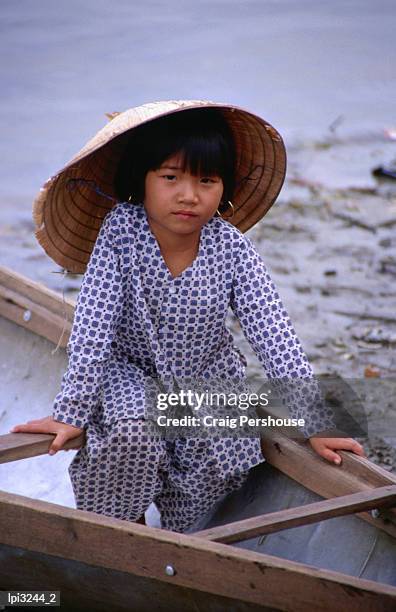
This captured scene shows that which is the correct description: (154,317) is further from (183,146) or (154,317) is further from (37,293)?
(37,293)

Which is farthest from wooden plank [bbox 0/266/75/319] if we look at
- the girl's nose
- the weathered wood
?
the girl's nose

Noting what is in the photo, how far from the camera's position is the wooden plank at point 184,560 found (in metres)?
1.86

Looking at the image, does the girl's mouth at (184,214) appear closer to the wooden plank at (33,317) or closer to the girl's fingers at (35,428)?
the girl's fingers at (35,428)

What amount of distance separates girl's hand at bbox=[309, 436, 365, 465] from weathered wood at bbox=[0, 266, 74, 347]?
0.94 metres

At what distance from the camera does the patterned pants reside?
2.42 meters

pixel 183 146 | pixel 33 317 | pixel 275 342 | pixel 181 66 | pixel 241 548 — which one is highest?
pixel 183 146

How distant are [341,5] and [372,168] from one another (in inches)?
220

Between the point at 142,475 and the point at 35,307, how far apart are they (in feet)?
3.07

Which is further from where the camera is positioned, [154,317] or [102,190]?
[102,190]

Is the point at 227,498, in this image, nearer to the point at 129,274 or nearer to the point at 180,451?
the point at 180,451

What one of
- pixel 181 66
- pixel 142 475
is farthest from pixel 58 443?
pixel 181 66

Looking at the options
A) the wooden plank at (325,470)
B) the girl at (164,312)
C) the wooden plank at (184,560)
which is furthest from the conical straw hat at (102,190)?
the wooden plank at (184,560)

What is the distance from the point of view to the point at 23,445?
2334mm

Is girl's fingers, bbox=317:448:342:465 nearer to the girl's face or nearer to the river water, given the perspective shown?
the girl's face
